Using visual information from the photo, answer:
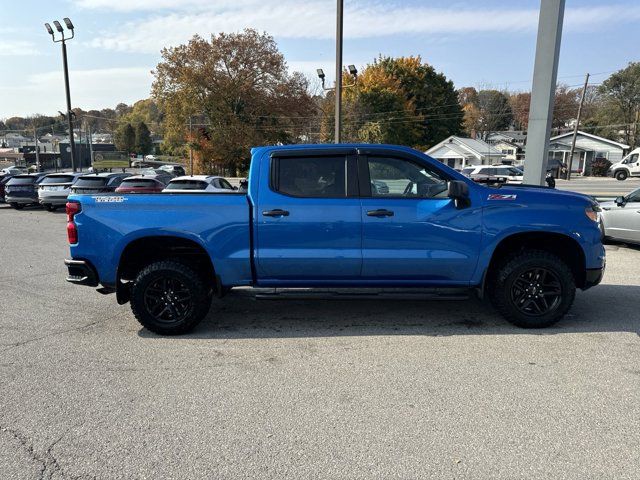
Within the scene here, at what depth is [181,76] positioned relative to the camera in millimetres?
45562

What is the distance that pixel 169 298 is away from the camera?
4883 millimetres

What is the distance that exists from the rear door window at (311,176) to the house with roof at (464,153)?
52.0 metres

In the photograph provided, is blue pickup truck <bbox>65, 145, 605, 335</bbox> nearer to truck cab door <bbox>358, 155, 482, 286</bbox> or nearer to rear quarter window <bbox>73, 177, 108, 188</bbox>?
truck cab door <bbox>358, 155, 482, 286</bbox>

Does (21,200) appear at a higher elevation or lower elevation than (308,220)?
lower

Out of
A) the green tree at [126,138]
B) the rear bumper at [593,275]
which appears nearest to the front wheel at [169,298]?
the rear bumper at [593,275]

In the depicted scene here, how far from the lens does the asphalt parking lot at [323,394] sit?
9.09ft

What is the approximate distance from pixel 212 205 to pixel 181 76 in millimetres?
45691

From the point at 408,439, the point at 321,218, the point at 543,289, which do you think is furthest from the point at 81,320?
the point at 543,289

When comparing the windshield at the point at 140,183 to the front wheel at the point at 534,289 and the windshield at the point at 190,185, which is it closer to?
the windshield at the point at 190,185

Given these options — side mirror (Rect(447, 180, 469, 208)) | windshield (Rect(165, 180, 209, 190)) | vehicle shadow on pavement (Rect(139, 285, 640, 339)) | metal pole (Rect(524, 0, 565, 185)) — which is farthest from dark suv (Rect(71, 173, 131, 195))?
side mirror (Rect(447, 180, 469, 208))

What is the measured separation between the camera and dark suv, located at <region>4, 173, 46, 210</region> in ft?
64.1

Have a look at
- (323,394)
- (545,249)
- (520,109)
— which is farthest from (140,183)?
(520,109)

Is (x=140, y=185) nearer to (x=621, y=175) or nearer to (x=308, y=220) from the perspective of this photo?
(x=308, y=220)

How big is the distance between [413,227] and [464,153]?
54558 millimetres
